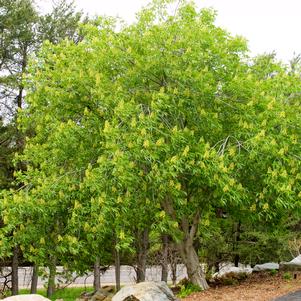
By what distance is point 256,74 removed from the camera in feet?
46.0

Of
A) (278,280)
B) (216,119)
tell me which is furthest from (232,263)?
(216,119)

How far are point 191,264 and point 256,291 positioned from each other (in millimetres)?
2328

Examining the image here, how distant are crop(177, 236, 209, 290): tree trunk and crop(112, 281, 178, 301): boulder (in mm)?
3355

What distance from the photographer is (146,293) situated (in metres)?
9.62

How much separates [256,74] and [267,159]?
12.4 feet

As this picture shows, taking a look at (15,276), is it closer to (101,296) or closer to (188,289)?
(101,296)

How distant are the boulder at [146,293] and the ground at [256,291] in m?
1.56

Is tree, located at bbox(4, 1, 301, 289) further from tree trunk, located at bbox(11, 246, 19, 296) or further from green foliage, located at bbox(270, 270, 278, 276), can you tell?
tree trunk, located at bbox(11, 246, 19, 296)

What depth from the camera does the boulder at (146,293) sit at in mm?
9492

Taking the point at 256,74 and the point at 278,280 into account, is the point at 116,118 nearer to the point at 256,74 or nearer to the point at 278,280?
the point at 256,74

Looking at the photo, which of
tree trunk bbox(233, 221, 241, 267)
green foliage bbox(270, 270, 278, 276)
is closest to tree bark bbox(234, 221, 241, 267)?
tree trunk bbox(233, 221, 241, 267)

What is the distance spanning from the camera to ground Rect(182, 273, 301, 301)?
36.1ft

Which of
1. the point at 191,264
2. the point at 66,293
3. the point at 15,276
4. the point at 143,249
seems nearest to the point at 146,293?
the point at 191,264

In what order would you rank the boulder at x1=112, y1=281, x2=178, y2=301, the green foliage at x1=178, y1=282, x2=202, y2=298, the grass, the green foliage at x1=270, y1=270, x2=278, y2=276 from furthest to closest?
the grass, the green foliage at x1=270, y1=270, x2=278, y2=276, the green foliage at x1=178, y1=282, x2=202, y2=298, the boulder at x1=112, y1=281, x2=178, y2=301
